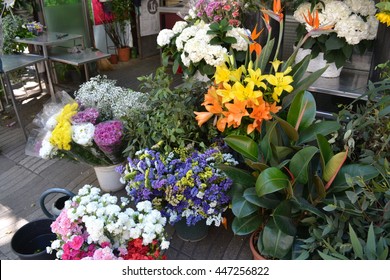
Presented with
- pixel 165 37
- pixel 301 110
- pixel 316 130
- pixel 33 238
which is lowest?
pixel 33 238

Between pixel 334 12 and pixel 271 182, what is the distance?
1.37 m

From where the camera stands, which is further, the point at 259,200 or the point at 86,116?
the point at 86,116

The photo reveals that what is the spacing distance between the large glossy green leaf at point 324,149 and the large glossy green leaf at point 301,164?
0.27ft

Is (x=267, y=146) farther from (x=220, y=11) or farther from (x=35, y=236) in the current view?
(x=35, y=236)

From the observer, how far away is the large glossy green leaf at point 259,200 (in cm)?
166

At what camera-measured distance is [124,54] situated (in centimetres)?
660

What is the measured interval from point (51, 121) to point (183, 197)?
3.71ft

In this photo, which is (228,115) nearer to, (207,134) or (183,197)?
(183,197)

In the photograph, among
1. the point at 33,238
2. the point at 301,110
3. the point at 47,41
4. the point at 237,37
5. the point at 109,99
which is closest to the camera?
the point at 301,110

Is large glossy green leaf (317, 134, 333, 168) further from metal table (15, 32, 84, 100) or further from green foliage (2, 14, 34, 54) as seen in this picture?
green foliage (2, 14, 34, 54)

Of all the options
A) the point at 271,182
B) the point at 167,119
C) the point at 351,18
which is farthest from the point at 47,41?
the point at 271,182

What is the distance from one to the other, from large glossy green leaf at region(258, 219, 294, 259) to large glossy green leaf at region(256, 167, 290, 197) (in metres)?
0.26

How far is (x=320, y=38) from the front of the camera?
2340 mm

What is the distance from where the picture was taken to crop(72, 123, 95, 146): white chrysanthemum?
2.27m
